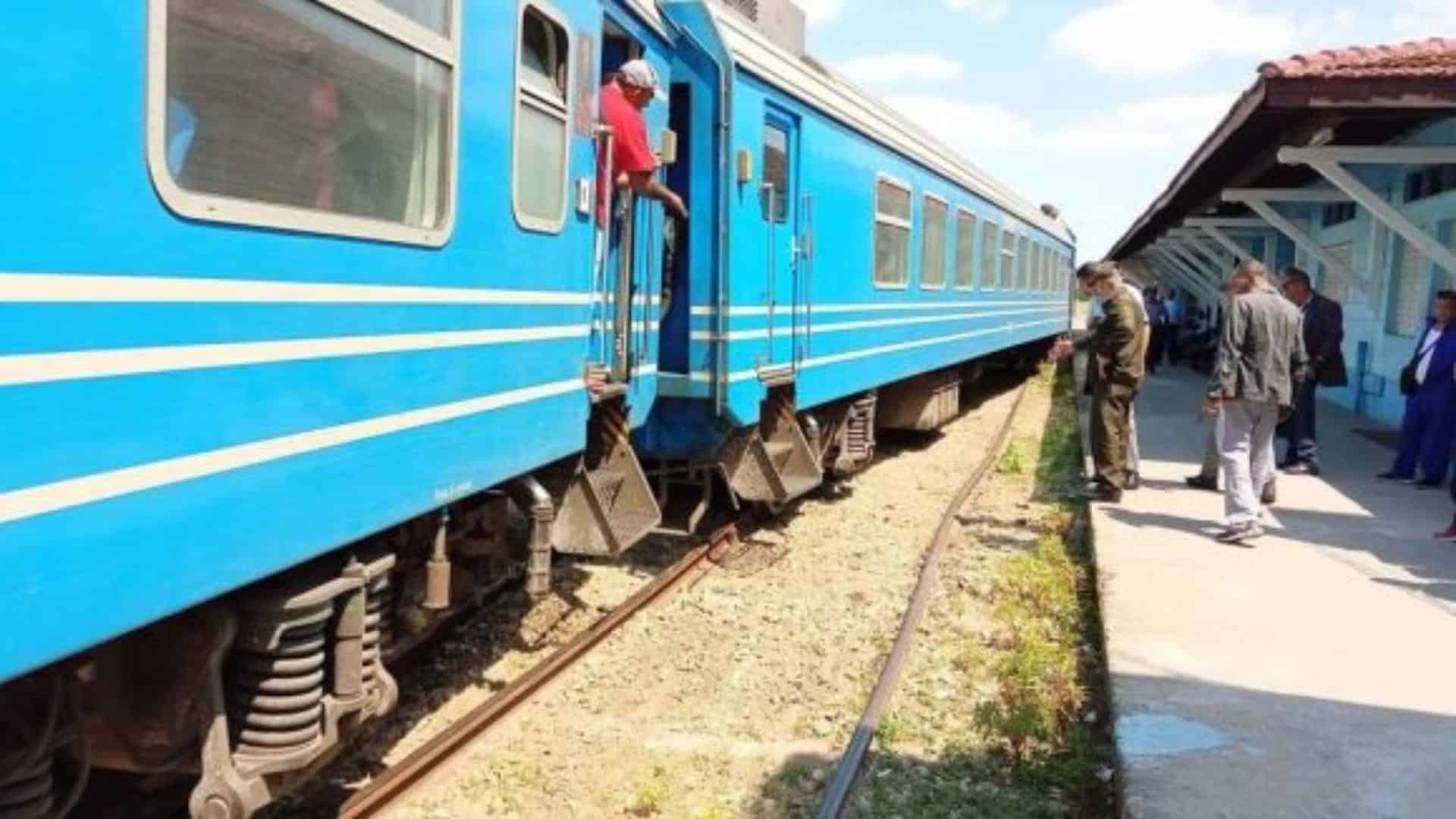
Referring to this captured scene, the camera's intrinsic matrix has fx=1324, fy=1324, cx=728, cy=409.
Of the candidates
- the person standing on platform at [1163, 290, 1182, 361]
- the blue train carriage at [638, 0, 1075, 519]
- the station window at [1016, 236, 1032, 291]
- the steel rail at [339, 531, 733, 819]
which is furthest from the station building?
the person standing on platform at [1163, 290, 1182, 361]

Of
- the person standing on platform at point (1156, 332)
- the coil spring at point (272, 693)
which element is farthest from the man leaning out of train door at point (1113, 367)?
the person standing on platform at point (1156, 332)

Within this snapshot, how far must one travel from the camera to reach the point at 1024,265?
66.8 ft

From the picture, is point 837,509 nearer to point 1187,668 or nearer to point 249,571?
point 1187,668

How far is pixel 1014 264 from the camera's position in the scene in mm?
19125

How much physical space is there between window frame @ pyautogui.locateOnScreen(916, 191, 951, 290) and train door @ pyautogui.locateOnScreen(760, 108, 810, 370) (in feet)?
11.8

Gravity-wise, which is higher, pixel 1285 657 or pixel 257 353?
pixel 257 353

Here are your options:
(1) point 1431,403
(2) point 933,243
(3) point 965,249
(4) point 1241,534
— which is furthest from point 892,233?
(1) point 1431,403

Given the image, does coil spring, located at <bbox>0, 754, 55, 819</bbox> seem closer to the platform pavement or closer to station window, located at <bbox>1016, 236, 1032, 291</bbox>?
the platform pavement

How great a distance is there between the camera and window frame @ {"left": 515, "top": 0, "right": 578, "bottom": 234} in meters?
4.56

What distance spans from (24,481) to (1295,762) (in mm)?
3999

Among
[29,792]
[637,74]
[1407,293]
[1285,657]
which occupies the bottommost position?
[1285,657]

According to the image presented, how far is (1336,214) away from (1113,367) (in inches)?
407

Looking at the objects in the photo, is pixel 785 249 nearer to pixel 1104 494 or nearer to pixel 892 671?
pixel 892 671

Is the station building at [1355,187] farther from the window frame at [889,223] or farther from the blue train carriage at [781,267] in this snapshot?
the blue train carriage at [781,267]
